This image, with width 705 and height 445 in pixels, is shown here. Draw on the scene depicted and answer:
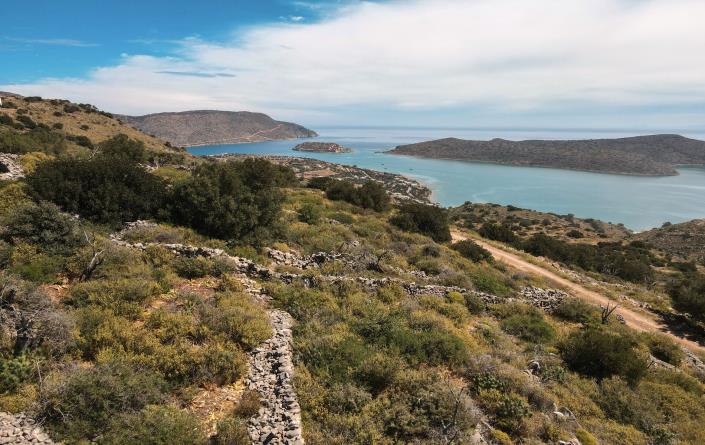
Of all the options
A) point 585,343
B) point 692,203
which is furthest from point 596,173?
point 585,343

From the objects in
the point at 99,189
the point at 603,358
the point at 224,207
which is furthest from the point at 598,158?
the point at 99,189

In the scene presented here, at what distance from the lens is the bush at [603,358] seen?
11023mm

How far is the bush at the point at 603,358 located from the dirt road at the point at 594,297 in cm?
747

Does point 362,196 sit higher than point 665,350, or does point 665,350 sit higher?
point 362,196

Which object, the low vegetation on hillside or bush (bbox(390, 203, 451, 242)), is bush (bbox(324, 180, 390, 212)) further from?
the low vegetation on hillside

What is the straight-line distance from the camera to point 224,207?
16531 millimetres

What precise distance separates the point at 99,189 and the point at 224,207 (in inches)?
208

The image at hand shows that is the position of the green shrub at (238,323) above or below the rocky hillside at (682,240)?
above

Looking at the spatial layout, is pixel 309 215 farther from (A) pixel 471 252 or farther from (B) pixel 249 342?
(B) pixel 249 342

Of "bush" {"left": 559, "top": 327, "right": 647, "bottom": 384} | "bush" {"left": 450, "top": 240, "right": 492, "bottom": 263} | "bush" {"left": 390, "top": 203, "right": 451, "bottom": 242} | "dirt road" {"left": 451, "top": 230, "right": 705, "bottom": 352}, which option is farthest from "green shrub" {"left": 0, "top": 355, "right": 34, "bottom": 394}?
"dirt road" {"left": 451, "top": 230, "right": 705, "bottom": 352}

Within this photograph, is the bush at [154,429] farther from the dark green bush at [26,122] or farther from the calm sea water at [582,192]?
the calm sea water at [582,192]

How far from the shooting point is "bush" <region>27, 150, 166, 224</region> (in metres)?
15.2

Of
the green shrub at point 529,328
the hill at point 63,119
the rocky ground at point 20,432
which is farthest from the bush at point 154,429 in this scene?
the hill at point 63,119

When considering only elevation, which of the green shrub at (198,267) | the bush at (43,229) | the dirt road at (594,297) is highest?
the bush at (43,229)
